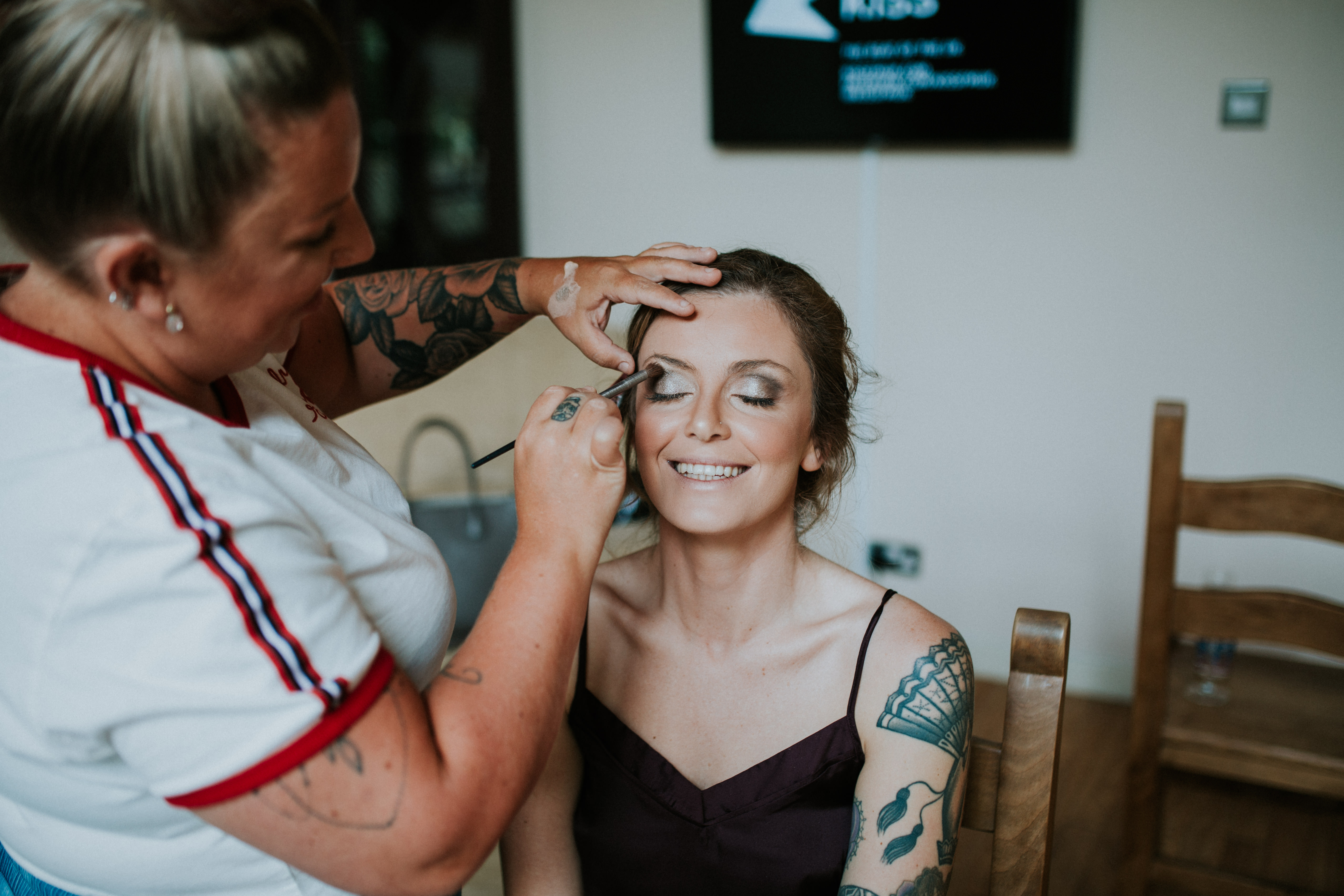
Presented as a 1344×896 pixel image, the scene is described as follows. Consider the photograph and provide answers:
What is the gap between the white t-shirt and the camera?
0.61 metres

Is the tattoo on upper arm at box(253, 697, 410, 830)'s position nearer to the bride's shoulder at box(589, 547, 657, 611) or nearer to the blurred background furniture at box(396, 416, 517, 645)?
the bride's shoulder at box(589, 547, 657, 611)

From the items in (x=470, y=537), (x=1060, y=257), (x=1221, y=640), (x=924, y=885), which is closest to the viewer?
(x=924, y=885)

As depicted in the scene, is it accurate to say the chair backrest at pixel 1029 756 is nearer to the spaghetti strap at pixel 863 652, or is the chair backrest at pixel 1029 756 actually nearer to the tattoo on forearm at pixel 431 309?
the spaghetti strap at pixel 863 652

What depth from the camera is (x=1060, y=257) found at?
283cm

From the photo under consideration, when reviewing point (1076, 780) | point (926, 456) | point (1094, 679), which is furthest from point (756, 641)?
point (1094, 679)

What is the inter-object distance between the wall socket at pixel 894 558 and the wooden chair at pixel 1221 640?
1.18 metres

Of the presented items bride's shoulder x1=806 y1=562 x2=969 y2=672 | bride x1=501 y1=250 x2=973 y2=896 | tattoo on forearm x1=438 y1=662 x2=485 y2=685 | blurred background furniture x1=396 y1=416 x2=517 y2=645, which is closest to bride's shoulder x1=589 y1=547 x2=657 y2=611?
bride x1=501 y1=250 x2=973 y2=896

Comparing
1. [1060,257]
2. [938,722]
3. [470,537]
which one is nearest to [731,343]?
[938,722]

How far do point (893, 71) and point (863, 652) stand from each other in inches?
A: 86.1

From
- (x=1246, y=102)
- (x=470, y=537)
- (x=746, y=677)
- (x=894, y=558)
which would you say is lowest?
(x=894, y=558)

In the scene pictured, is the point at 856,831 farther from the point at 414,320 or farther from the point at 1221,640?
the point at 1221,640

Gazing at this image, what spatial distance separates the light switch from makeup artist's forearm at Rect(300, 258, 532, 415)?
222 centimetres

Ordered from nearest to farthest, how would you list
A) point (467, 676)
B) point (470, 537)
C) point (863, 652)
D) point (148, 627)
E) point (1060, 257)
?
1. point (148, 627)
2. point (467, 676)
3. point (863, 652)
4. point (470, 537)
5. point (1060, 257)

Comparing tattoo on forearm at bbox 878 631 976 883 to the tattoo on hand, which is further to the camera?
tattoo on forearm at bbox 878 631 976 883
